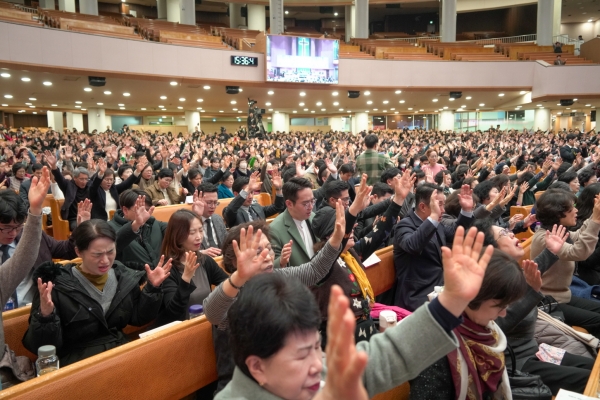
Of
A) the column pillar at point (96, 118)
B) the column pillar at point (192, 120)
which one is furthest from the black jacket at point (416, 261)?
the column pillar at point (96, 118)

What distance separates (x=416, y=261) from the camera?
3268mm

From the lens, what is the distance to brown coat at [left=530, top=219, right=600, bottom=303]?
290cm

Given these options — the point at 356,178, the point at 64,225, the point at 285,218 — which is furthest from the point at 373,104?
the point at 285,218

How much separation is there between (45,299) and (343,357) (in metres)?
1.80

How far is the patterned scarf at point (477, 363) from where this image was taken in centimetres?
174

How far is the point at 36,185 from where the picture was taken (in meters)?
2.40

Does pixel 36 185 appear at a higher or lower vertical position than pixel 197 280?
higher

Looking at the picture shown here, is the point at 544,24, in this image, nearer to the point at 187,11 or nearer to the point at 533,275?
the point at 187,11

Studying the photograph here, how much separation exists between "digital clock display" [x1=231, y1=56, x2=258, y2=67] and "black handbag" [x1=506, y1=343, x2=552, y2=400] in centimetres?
1543

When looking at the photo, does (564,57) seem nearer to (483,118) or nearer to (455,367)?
(483,118)

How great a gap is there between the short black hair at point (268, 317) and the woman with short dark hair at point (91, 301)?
1326 mm

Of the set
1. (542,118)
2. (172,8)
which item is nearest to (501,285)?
(542,118)

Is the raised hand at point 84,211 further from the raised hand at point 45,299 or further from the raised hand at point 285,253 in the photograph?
the raised hand at point 285,253

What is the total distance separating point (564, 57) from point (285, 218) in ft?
69.3
